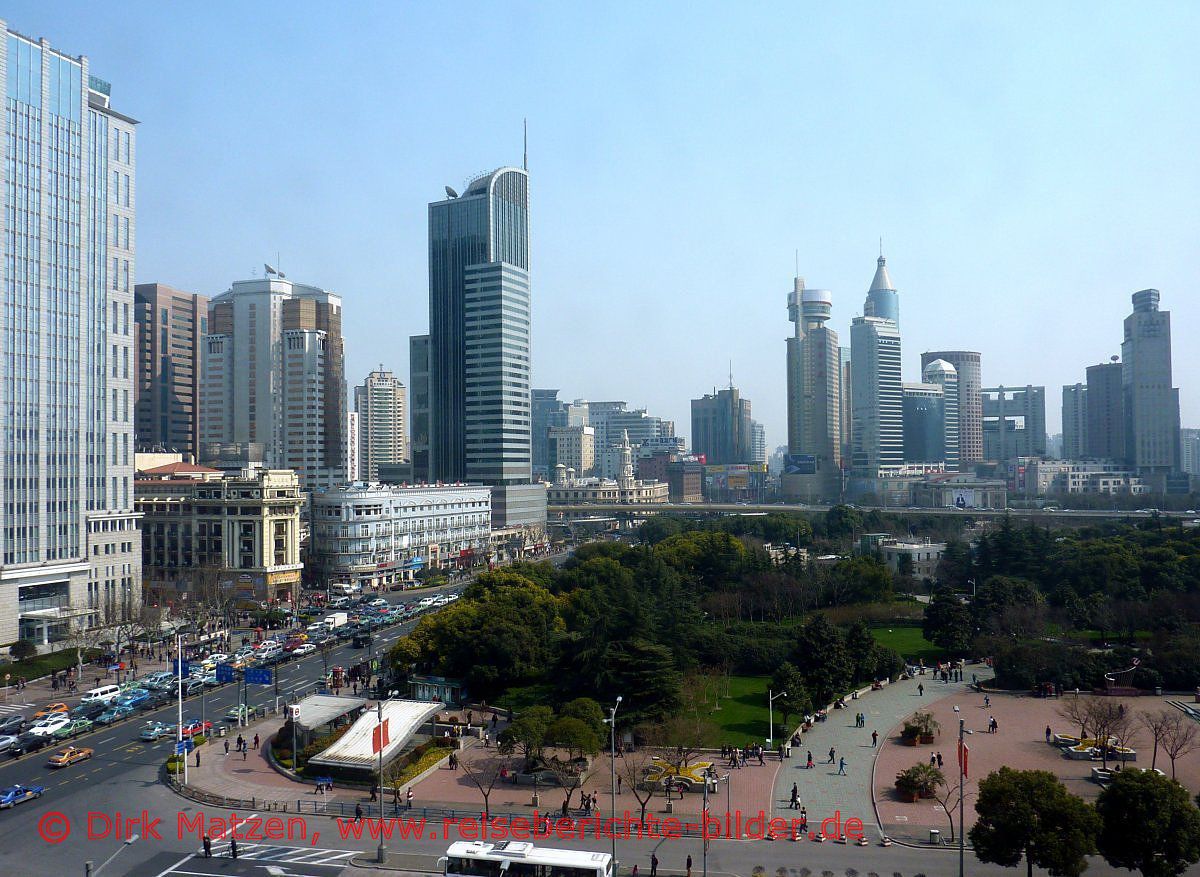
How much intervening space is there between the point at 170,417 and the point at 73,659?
96953 mm

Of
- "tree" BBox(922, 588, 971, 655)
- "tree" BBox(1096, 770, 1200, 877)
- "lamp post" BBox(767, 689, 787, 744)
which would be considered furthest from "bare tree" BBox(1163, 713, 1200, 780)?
"tree" BBox(922, 588, 971, 655)

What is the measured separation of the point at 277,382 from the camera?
122 metres

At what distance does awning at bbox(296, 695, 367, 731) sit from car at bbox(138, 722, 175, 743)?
5636 millimetres

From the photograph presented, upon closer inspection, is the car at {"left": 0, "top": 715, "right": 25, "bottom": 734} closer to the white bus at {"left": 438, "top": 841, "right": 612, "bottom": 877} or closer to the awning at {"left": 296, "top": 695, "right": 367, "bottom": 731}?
the awning at {"left": 296, "top": 695, "right": 367, "bottom": 731}

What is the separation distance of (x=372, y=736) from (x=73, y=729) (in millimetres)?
14084

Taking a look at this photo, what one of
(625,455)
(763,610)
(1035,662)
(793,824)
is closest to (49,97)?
(763,610)

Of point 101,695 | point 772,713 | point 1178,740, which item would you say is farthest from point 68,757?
point 1178,740

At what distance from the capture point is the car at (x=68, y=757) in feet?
110

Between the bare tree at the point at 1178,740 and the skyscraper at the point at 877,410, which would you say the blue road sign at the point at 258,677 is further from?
the skyscraper at the point at 877,410

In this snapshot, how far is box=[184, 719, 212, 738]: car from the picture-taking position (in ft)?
122

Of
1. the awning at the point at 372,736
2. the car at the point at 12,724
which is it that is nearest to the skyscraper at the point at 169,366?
the car at the point at 12,724

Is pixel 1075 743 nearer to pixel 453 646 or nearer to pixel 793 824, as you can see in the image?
pixel 793 824

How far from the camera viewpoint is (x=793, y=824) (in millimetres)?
27500

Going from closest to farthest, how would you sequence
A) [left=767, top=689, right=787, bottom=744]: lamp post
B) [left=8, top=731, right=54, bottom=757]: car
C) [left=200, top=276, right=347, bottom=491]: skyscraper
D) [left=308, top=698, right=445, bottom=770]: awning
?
[left=308, top=698, right=445, bottom=770]: awning
[left=8, top=731, right=54, bottom=757]: car
[left=767, top=689, right=787, bottom=744]: lamp post
[left=200, top=276, right=347, bottom=491]: skyscraper
